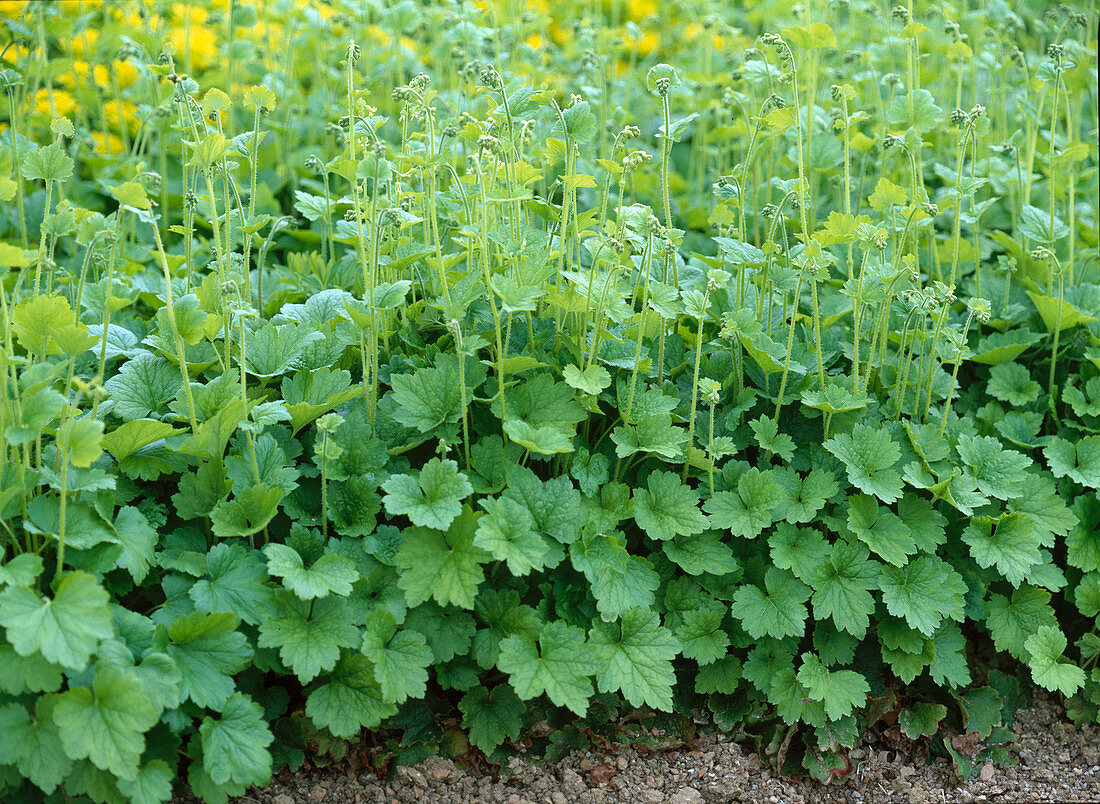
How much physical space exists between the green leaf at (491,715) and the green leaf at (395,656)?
0.20m

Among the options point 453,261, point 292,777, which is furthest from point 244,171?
point 292,777

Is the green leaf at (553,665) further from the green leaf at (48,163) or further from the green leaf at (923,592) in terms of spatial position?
the green leaf at (48,163)

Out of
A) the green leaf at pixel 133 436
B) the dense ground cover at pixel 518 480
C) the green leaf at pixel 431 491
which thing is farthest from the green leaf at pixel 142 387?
the green leaf at pixel 431 491

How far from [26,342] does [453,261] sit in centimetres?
94

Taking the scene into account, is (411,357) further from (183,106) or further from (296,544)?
(183,106)

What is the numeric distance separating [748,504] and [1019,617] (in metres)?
0.78

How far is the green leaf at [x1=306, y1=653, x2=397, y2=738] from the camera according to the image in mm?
1977

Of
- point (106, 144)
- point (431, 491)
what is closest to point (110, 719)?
point (431, 491)

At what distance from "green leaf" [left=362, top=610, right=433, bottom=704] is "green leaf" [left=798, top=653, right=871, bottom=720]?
864 millimetres

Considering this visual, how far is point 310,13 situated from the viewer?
4.02m

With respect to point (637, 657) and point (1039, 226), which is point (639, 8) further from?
point (637, 657)

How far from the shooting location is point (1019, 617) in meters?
2.45

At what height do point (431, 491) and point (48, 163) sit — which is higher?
point (48, 163)

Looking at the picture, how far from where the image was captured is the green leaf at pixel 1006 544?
2336 mm
